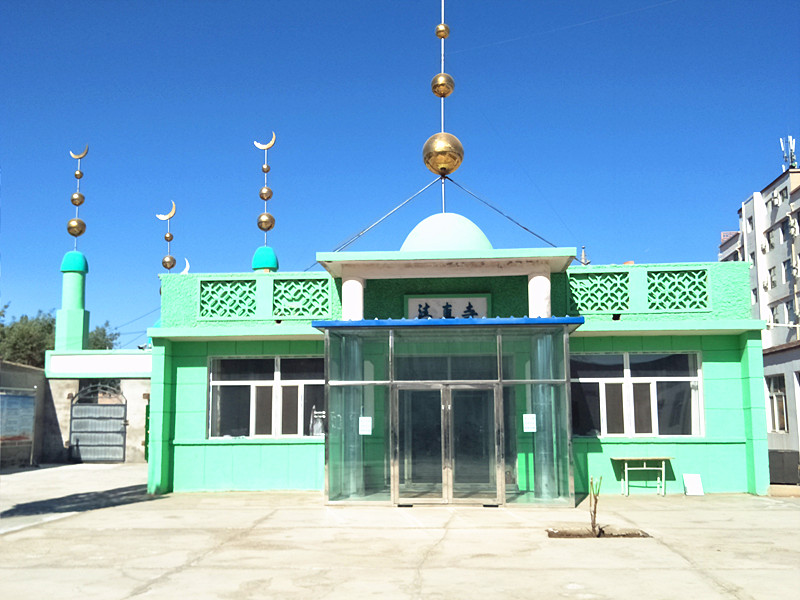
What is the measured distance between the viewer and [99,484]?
58.3 feet

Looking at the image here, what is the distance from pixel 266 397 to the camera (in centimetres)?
1592

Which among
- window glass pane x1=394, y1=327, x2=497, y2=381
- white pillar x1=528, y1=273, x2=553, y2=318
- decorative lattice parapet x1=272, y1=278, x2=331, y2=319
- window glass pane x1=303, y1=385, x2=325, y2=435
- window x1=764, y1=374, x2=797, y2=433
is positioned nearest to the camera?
window glass pane x1=394, y1=327, x2=497, y2=381

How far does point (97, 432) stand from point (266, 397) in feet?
37.9

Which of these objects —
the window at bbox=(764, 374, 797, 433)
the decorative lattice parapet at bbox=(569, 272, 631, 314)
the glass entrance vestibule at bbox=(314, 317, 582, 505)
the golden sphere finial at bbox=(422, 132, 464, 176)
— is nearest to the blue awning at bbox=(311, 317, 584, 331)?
the glass entrance vestibule at bbox=(314, 317, 582, 505)

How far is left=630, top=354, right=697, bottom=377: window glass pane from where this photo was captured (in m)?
15.3

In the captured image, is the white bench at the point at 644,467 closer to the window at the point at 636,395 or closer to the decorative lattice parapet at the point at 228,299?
the window at the point at 636,395

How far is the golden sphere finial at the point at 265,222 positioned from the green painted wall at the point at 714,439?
13.7 meters

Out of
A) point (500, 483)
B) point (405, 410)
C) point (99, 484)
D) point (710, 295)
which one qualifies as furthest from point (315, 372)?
point (710, 295)

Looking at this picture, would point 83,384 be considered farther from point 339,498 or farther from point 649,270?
point 649,270

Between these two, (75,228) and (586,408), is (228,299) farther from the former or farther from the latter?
(75,228)

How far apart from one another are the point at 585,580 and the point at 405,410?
615 cm

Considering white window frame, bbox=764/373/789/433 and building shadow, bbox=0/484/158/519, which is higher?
white window frame, bbox=764/373/789/433

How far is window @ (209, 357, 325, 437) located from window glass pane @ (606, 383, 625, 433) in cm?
569

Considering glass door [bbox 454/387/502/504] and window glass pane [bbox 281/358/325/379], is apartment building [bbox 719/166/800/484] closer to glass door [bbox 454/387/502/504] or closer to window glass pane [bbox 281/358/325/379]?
window glass pane [bbox 281/358/325/379]
